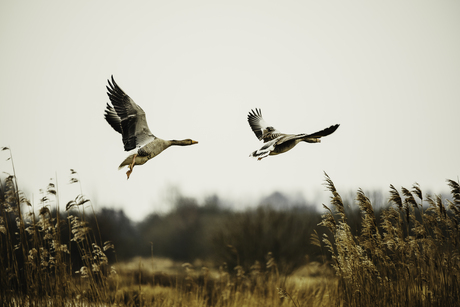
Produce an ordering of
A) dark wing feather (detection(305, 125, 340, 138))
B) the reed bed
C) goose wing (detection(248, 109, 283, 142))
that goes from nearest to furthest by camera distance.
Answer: dark wing feather (detection(305, 125, 340, 138))
the reed bed
goose wing (detection(248, 109, 283, 142))

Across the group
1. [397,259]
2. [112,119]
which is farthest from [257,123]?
[397,259]

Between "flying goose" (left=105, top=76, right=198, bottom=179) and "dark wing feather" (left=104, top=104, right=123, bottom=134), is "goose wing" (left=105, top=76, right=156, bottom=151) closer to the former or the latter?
"flying goose" (left=105, top=76, right=198, bottom=179)

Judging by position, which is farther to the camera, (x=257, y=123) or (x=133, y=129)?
Result: (x=257, y=123)

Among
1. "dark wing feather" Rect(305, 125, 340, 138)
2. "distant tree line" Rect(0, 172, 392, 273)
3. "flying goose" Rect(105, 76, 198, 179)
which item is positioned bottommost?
"distant tree line" Rect(0, 172, 392, 273)

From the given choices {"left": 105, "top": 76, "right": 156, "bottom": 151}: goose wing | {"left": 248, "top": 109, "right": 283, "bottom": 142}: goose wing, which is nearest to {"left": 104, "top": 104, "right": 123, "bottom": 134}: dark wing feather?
{"left": 105, "top": 76, "right": 156, "bottom": 151}: goose wing

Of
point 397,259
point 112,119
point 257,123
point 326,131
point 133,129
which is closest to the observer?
point 326,131

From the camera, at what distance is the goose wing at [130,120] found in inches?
233

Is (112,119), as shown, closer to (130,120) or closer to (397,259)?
(130,120)

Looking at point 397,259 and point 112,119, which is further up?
point 112,119

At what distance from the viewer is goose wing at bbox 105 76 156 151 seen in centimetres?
591

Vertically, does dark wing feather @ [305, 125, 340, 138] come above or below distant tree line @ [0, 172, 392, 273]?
above

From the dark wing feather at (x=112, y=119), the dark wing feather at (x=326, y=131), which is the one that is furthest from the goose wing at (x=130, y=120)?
the dark wing feather at (x=326, y=131)

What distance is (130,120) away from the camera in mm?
5988

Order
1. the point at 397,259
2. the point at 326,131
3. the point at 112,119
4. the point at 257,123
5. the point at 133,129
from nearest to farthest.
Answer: the point at 326,131 < the point at 397,259 < the point at 133,129 < the point at 112,119 < the point at 257,123
